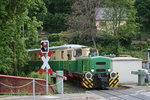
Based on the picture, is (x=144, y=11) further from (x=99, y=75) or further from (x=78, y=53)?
(x=99, y=75)

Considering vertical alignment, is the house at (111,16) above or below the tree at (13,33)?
above

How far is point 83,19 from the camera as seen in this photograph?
39.0 metres

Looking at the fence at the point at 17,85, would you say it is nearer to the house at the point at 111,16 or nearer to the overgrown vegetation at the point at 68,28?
the overgrown vegetation at the point at 68,28

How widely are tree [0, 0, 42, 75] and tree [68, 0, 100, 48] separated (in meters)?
20.2

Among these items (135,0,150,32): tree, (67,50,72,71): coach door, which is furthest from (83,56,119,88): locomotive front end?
(135,0,150,32): tree

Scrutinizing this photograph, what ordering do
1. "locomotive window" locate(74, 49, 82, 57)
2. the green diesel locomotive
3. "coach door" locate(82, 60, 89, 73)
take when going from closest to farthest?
1. the green diesel locomotive
2. "coach door" locate(82, 60, 89, 73)
3. "locomotive window" locate(74, 49, 82, 57)

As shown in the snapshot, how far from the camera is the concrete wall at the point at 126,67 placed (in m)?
20.5

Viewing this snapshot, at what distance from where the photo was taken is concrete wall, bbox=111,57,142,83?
67.2 ft

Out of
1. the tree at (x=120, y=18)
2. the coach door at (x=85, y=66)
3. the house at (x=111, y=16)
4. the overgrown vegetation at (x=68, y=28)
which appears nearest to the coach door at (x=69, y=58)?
the coach door at (x=85, y=66)

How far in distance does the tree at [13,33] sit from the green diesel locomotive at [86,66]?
383 centimetres

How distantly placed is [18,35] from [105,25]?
21.5 m

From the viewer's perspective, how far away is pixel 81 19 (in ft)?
128

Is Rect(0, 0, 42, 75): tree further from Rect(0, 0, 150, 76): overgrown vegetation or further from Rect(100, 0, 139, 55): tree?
Rect(100, 0, 139, 55): tree

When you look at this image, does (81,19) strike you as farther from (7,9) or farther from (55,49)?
(7,9)
